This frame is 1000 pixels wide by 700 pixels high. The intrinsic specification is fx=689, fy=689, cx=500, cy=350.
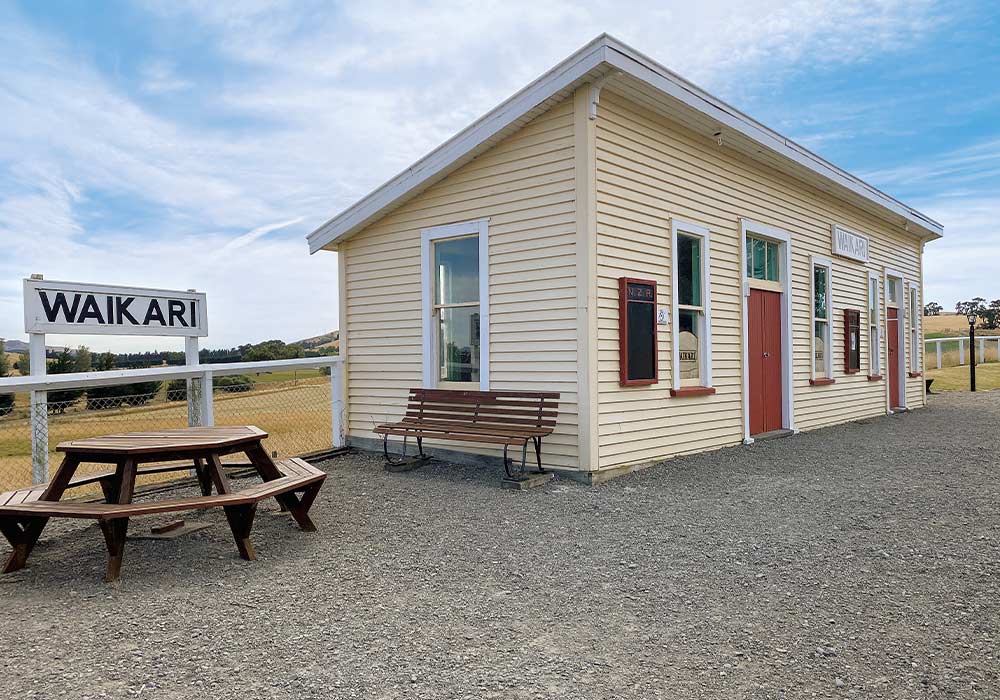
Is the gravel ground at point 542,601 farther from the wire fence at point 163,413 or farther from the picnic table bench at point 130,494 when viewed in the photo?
the wire fence at point 163,413

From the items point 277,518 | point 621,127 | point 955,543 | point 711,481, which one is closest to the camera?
point 955,543

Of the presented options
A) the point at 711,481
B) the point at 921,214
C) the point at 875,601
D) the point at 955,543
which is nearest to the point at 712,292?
the point at 711,481

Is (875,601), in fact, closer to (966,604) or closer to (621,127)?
(966,604)

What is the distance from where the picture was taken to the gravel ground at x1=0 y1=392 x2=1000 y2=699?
276 centimetres

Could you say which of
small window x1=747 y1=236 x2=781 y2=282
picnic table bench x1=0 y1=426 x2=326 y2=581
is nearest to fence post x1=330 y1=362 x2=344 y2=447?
picnic table bench x1=0 y1=426 x2=326 y2=581

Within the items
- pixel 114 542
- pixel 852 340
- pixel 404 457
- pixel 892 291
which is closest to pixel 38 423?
pixel 114 542

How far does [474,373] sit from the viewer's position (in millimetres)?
7691

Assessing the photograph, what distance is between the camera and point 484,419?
7.02 metres

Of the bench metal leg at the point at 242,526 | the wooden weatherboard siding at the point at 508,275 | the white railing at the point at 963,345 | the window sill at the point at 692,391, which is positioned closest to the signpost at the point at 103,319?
the wooden weatherboard siding at the point at 508,275

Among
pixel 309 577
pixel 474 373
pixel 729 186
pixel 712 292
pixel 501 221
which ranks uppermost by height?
pixel 729 186

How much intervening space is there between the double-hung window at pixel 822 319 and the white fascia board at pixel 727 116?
4.40 feet

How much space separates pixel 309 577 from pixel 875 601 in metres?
3.06

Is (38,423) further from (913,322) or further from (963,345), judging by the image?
(963,345)

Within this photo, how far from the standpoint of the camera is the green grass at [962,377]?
2011cm
